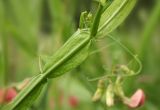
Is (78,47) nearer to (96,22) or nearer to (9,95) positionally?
(96,22)

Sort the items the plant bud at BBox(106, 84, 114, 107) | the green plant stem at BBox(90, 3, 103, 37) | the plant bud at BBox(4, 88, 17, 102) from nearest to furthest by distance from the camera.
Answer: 1. the green plant stem at BBox(90, 3, 103, 37)
2. the plant bud at BBox(106, 84, 114, 107)
3. the plant bud at BBox(4, 88, 17, 102)

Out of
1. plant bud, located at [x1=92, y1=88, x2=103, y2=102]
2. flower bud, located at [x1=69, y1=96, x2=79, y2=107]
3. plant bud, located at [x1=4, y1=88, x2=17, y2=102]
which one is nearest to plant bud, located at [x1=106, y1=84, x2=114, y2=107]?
plant bud, located at [x1=92, y1=88, x2=103, y2=102]

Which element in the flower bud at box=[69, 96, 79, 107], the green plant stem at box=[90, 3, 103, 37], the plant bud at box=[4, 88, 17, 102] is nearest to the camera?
the green plant stem at box=[90, 3, 103, 37]

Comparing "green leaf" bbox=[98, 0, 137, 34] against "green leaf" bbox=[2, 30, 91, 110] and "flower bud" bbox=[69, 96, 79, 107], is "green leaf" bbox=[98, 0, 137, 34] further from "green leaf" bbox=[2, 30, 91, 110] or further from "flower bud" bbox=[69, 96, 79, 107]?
"flower bud" bbox=[69, 96, 79, 107]

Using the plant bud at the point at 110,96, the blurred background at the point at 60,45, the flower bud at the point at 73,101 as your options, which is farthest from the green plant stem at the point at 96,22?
the flower bud at the point at 73,101

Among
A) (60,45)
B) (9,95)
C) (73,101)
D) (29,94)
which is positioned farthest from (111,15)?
(73,101)

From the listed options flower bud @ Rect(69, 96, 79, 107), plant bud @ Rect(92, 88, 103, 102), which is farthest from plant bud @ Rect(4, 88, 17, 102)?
flower bud @ Rect(69, 96, 79, 107)

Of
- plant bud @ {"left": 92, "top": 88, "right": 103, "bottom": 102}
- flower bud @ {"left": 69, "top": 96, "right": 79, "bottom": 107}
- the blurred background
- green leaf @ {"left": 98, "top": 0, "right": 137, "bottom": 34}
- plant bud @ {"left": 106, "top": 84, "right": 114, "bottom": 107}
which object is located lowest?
flower bud @ {"left": 69, "top": 96, "right": 79, "bottom": 107}

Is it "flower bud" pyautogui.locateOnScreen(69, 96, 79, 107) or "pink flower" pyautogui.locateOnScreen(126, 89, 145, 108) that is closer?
"pink flower" pyautogui.locateOnScreen(126, 89, 145, 108)

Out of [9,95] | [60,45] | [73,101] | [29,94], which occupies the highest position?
[29,94]

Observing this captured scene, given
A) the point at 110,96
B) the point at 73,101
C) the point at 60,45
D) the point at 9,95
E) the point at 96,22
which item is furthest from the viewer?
the point at 73,101

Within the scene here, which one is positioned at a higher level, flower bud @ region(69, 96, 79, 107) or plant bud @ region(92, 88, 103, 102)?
plant bud @ region(92, 88, 103, 102)
